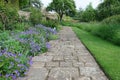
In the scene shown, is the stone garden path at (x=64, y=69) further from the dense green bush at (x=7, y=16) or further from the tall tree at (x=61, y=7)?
the tall tree at (x=61, y=7)

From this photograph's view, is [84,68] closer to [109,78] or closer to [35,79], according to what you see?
[109,78]

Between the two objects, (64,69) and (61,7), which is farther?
(61,7)

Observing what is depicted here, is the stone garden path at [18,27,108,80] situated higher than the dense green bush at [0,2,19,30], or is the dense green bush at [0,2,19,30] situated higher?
the dense green bush at [0,2,19,30]

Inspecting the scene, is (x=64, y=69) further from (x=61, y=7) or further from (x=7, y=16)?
(x=61, y=7)

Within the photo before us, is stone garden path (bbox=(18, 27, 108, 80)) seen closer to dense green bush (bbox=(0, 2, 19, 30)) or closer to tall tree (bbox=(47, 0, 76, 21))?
dense green bush (bbox=(0, 2, 19, 30))

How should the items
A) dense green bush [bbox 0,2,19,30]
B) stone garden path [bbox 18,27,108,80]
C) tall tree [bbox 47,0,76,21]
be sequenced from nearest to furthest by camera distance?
stone garden path [bbox 18,27,108,80] → dense green bush [bbox 0,2,19,30] → tall tree [bbox 47,0,76,21]

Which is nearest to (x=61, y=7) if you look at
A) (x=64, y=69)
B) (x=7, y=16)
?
(x=7, y=16)

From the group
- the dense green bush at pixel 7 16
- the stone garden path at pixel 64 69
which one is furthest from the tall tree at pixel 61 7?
the stone garden path at pixel 64 69

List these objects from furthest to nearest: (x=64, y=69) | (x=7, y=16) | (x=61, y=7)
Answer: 1. (x=61, y=7)
2. (x=7, y=16)
3. (x=64, y=69)

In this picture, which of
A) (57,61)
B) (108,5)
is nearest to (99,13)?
(108,5)

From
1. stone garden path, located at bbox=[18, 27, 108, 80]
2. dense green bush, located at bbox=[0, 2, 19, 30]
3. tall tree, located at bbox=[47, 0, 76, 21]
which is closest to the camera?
stone garden path, located at bbox=[18, 27, 108, 80]

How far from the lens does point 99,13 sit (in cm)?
3142

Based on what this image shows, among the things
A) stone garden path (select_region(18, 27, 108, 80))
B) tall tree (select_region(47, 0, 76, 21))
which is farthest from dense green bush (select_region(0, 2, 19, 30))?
tall tree (select_region(47, 0, 76, 21))

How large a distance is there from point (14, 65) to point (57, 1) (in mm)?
35108
